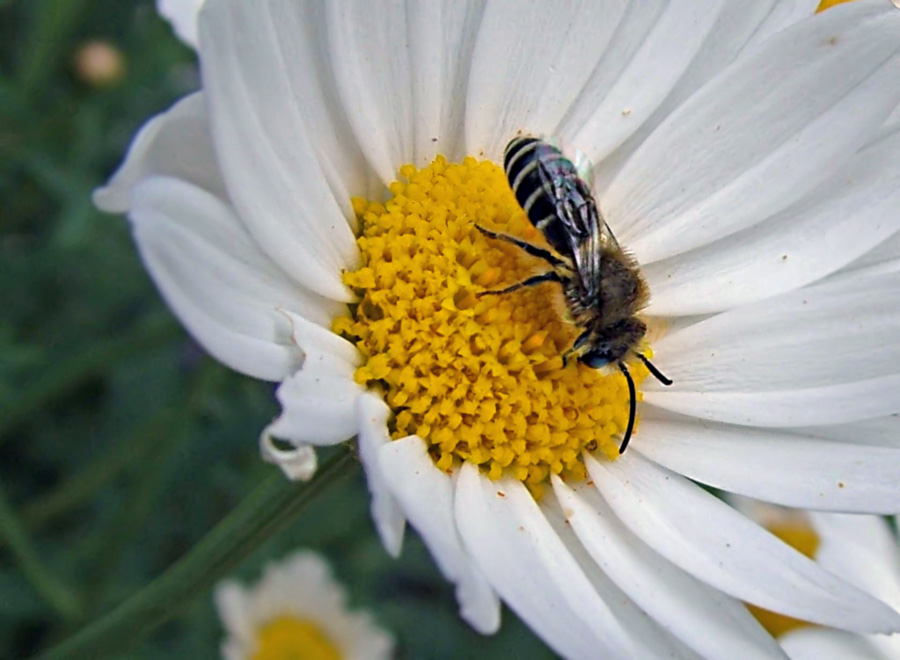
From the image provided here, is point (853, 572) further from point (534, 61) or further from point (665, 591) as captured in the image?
point (534, 61)

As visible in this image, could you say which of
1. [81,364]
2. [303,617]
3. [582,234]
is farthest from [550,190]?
[303,617]

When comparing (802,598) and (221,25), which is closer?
(221,25)

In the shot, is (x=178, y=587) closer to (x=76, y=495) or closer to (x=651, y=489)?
(x=651, y=489)

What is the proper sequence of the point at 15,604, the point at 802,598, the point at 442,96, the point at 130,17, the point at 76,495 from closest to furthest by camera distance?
1. the point at 802,598
2. the point at 442,96
3. the point at 15,604
4. the point at 76,495
5. the point at 130,17

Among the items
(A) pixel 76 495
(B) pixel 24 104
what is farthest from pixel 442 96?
(A) pixel 76 495

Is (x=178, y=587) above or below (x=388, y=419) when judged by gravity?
below

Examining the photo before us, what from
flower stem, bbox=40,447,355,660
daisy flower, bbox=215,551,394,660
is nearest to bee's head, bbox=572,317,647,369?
flower stem, bbox=40,447,355,660

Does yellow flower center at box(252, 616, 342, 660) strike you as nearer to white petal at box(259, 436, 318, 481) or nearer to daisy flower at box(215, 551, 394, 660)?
daisy flower at box(215, 551, 394, 660)
